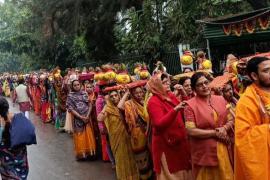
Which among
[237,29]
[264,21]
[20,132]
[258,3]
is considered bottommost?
[20,132]

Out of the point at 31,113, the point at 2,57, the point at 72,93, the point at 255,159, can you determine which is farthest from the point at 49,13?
the point at 2,57

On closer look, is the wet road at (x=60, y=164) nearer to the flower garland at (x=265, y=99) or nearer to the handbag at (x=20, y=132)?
the handbag at (x=20, y=132)

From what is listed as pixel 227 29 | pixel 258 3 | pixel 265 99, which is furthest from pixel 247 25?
pixel 265 99

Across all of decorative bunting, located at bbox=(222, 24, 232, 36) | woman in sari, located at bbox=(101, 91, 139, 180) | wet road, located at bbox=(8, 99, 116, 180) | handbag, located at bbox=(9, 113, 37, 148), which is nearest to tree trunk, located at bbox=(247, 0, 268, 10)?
decorative bunting, located at bbox=(222, 24, 232, 36)

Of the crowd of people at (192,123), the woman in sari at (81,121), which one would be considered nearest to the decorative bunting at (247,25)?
the crowd of people at (192,123)

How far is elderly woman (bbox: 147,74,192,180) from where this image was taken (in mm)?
5348

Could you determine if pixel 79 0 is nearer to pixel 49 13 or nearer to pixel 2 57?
pixel 49 13

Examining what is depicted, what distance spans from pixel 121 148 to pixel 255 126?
3657mm

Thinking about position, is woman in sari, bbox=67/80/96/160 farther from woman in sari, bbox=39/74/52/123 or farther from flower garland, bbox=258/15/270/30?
woman in sari, bbox=39/74/52/123

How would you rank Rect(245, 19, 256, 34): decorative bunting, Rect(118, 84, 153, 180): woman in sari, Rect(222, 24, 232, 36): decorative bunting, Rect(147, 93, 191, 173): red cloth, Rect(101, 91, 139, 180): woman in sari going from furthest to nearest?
Rect(222, 24, 232, 36): decorative bunting → Rect(245, 19, 256, 34): decorative bunting → Rect(101, 91, 139, 180): woman in sari → Rect(118, 84, 153, 180): woman in sari → Rect(147, 93, 191, 173): red cloth

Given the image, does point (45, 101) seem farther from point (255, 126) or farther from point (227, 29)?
point (255, 126)

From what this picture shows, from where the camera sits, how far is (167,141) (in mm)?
5395

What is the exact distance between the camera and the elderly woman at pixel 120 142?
6922 mm

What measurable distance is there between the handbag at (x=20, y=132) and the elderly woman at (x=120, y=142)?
1552 millimetres
